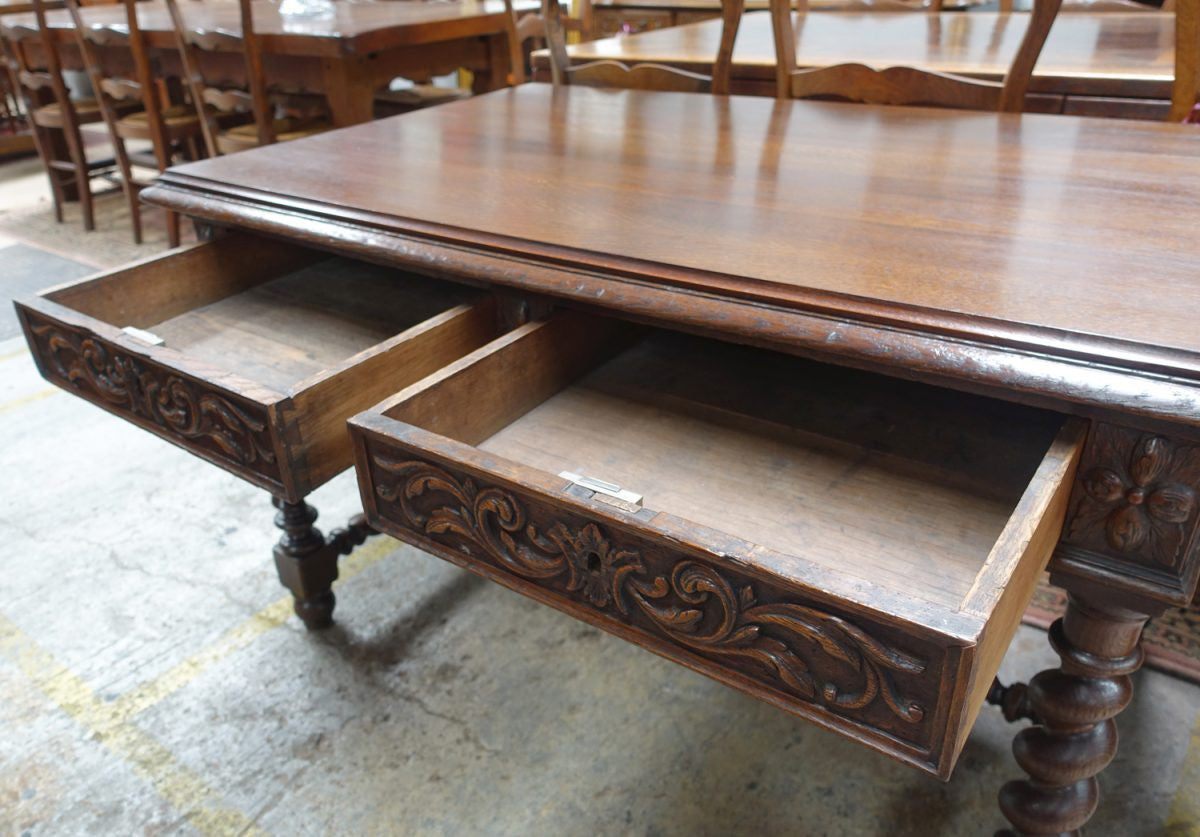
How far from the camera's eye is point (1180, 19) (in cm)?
118

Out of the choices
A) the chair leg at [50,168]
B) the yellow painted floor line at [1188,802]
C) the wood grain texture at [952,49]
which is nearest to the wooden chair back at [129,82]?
the chair leg at [50,168]

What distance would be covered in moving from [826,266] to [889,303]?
0.29 ft

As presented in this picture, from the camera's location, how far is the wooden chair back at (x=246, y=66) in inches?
102

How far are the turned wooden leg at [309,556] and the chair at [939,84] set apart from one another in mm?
1056

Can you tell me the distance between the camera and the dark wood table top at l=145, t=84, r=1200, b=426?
632 millimetres

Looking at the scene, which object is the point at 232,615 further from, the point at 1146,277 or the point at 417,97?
the point at 417,97

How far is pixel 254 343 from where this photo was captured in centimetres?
107

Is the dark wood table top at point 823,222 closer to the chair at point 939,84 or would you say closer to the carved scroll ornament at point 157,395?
the chair at point 939,84

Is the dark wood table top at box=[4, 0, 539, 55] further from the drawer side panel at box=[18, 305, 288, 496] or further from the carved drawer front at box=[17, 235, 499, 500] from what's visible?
the drawer side panel at box=[18, 305, 288, 496]

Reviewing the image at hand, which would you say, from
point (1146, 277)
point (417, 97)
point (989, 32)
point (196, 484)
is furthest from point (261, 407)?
point (417, 97)

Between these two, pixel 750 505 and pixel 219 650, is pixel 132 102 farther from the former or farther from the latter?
pixel 750 505

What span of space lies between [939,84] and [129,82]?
2755 mm

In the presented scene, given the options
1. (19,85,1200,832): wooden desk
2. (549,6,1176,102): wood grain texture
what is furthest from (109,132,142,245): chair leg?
(19,85,1200,832): wooden desk

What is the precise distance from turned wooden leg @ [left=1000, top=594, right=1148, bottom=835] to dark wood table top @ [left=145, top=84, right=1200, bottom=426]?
249mm
